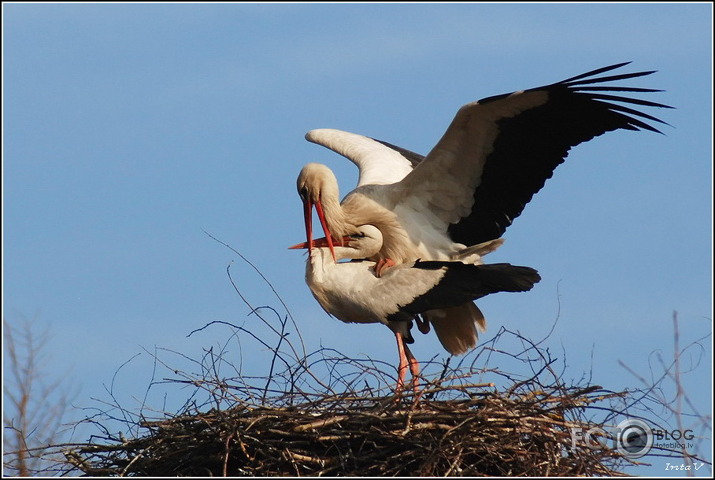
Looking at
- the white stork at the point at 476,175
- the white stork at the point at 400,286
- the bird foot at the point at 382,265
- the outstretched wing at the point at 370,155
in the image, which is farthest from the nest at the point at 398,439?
the outstretched wing at the point at 370,155

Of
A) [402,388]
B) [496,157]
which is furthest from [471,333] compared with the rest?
[402,388]

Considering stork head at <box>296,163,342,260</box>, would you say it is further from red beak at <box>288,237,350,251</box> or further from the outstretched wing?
the outstretched wing

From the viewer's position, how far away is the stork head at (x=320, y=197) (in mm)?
8445

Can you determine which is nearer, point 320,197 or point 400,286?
point 400,286

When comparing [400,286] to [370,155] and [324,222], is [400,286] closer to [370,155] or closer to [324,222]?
[324,222]

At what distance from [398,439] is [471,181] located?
8.89ft

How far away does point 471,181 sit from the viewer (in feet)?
28.0

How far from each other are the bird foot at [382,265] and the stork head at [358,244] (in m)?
0.09

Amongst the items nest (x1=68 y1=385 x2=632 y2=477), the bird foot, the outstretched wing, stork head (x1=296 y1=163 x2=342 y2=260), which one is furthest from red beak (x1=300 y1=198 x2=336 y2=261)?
nest (x1=68 y1=385 x2=632 y2=477)

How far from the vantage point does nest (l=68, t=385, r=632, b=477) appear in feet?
20.8

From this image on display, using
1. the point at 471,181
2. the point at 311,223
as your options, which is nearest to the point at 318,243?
the point at 311,223

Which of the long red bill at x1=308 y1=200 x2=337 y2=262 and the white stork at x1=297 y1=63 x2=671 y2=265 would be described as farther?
the long red bill at x1=308 y1=200 x2=337 y2=262

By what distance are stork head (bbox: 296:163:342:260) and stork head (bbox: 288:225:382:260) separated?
3 cm

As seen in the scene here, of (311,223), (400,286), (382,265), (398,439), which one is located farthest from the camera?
(311,223)
